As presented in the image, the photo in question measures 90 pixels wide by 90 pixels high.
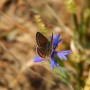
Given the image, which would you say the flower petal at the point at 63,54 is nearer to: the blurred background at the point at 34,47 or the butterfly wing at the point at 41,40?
the butterfly wing at the point at 41,40

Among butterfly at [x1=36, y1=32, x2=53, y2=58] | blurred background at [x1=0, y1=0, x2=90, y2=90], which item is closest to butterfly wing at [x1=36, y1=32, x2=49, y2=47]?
butterfly at [x1=36, y1=32, x2=53, y2=58]

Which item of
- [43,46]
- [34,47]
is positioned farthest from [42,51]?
[34,47]

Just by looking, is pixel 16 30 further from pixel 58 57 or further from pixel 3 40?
pixel 58 57

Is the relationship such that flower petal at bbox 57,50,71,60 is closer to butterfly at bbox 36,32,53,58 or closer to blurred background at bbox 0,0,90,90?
butterfly at bbox 36,32,53,58

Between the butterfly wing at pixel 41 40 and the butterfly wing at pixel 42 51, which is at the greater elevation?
the butterfly wing at pixel 41 40

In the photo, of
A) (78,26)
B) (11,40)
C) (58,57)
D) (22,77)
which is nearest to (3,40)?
(11,40)

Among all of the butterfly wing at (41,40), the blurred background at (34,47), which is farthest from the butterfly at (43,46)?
the blurred background at (34,47)
